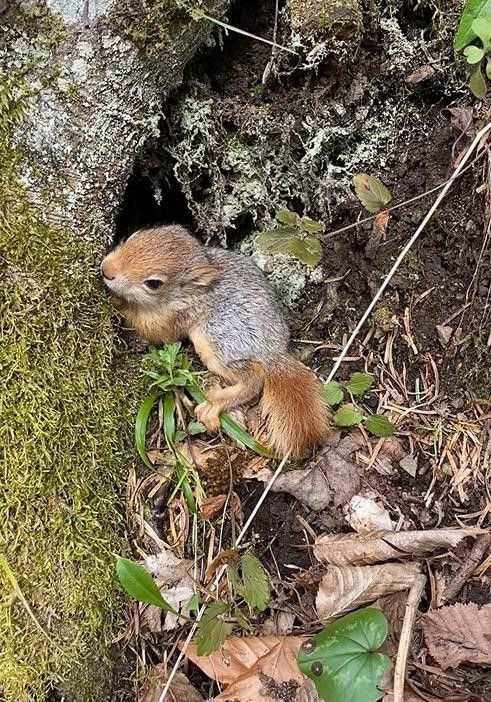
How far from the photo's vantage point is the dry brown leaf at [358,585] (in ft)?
7.06

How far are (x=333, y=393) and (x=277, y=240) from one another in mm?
566

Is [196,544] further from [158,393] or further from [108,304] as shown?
[108,304]

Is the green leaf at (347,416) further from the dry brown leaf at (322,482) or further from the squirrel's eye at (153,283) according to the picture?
the squirrel's eye at (153,283)

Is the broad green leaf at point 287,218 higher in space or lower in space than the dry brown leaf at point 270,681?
higher

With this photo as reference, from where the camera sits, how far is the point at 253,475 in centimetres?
246

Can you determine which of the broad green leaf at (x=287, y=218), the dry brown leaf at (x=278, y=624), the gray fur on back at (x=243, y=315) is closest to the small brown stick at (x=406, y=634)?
the dry brown leaf at (x=278, y=624)

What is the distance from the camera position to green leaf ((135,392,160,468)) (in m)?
2.40

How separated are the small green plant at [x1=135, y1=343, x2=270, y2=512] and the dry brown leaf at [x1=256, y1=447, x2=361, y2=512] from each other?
134 mm

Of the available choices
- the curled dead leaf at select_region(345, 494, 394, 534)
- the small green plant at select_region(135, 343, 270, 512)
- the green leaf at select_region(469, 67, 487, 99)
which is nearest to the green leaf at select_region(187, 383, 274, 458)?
the small green plant at select_region(135, 343, 270, 512)

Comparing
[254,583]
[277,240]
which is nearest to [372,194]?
[277,240]

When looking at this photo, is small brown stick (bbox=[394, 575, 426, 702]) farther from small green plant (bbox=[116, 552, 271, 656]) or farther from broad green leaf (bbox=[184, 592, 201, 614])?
broad green leaf (bbox=[184, 592, 201, 614])

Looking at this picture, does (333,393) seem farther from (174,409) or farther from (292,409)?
(174,409)

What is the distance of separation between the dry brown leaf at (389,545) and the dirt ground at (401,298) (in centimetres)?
5

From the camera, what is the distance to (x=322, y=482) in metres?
2.41
